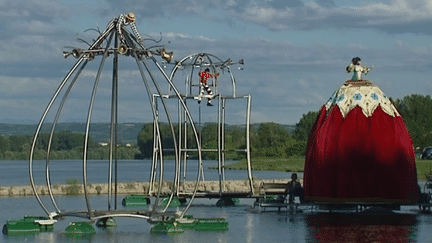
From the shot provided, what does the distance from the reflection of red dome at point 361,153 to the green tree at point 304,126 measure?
4513 inches

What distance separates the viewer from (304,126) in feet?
514

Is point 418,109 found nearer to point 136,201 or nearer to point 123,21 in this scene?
point 136,201

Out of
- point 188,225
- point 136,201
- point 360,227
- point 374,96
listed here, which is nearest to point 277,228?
point 360,227

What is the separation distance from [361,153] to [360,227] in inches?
178

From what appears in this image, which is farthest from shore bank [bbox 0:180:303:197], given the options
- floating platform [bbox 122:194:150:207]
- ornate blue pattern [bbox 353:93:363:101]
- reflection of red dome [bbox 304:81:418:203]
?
ornate blue pattern [bbox 353:93:363:101]

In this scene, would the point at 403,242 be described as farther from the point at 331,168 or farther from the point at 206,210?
the point at 206,210

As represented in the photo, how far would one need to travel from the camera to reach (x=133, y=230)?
1271 inches

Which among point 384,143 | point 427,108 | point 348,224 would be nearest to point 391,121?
point 384,143

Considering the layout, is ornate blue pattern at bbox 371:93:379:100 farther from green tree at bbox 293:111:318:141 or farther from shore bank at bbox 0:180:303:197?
green tree at bbox 293:111:318:141

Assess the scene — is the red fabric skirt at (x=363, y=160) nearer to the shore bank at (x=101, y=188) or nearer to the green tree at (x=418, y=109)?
the shore bank at (x=101, y=188)

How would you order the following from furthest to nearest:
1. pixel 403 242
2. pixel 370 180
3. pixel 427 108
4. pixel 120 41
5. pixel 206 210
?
pixel 427 108, pixel 206 210, pixel 370 180, pixel 120 41, pixel 403 242

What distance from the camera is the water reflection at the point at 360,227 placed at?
30.0m

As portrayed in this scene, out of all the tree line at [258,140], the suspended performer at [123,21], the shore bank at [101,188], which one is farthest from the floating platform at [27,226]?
the tree line at [258,140]

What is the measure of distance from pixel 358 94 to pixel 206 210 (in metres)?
7.76
